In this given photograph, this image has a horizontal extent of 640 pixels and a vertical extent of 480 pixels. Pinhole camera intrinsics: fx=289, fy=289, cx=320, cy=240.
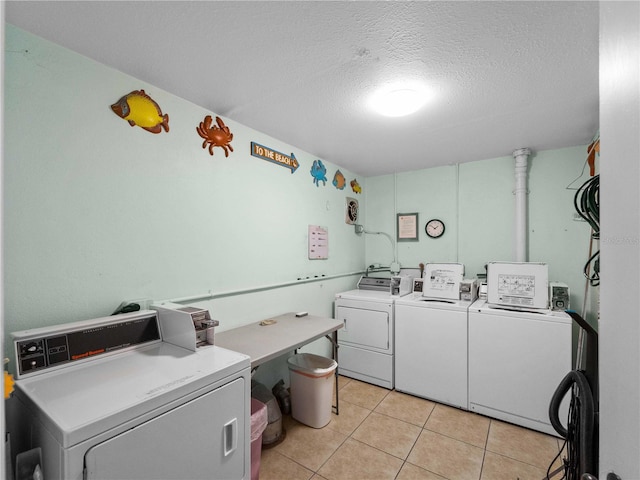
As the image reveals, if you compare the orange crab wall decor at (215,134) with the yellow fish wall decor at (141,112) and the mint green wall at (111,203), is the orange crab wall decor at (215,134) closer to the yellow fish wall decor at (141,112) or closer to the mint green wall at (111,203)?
the mint green wall at (111,203)

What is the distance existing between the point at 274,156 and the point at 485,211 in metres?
2.42

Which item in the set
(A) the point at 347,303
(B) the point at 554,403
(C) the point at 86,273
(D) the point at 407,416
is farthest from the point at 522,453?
(C) the point at 86,273

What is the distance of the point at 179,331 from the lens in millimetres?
1558

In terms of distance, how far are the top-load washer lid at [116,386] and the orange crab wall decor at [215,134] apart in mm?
1440

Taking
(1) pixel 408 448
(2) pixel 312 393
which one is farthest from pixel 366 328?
(1) pixel 408 448

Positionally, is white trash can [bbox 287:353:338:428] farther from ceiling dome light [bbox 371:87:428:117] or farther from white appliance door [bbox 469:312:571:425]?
ceiling dome light [bbox 371:87:428:117]

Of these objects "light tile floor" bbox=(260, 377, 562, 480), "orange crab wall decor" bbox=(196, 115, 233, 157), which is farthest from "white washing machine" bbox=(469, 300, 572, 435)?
"orange crab wall decor" bbox=(196, 115, 233, 157)

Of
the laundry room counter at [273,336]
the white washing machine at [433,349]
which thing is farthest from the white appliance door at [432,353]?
the laundry room counter at [273,336]

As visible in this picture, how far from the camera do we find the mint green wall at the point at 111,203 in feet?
4.43

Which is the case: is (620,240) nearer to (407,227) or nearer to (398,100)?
(398,100)

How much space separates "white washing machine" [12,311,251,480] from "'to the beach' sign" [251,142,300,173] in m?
1.53

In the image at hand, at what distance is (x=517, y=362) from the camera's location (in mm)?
2404

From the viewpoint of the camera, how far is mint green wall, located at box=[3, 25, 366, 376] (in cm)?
135

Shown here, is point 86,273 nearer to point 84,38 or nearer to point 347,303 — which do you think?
point 84,38
